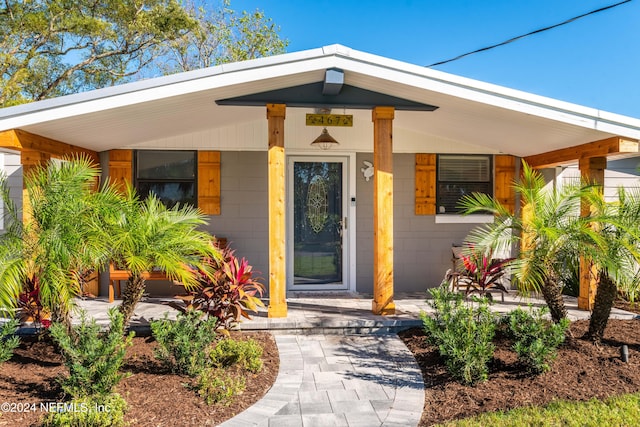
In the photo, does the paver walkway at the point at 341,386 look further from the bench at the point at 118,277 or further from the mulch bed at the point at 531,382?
the bench at the point at 118,277

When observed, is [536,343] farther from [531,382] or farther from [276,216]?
[276,216]

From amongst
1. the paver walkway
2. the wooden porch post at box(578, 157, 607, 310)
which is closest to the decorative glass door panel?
the paver walkway

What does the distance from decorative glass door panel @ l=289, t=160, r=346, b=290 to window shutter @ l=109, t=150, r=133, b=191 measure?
2.33m

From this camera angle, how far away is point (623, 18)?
37.9 ft

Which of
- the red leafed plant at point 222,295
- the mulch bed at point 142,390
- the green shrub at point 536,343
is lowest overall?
the mulch bed at point 142,390

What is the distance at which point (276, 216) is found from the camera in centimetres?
489

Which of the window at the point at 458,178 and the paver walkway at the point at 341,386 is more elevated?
the window at the point at 458,178

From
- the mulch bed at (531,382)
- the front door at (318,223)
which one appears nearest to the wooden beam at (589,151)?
the mulch bed at (531,382)

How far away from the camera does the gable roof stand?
435cm

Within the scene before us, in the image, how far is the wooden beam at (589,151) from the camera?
15.4 ft

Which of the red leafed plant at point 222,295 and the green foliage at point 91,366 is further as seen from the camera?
the red leafed plant at point 222,295

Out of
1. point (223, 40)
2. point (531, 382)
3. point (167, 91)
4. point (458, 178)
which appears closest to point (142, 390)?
point (167, 91)

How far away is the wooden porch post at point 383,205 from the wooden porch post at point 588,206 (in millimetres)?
2047

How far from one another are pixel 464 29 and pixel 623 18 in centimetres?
404
